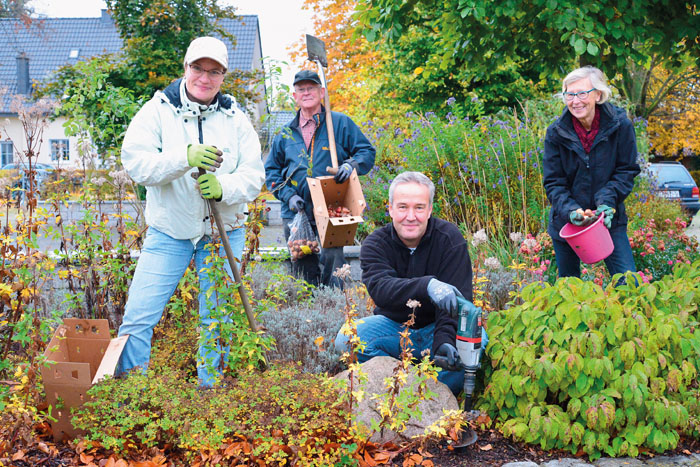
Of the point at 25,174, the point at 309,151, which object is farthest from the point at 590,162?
the point at 25,174

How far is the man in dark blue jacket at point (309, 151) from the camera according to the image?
4941 millimetres

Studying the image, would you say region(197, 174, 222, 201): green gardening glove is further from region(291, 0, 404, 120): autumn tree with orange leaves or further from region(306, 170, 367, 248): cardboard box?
region(291, 0, 404, 120): autumn tree with orange leaves

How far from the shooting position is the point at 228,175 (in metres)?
3.17

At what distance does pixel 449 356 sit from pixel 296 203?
7.01ft

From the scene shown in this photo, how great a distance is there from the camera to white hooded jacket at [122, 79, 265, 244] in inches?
121

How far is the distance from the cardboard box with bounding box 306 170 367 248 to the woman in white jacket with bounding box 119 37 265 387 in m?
1.31

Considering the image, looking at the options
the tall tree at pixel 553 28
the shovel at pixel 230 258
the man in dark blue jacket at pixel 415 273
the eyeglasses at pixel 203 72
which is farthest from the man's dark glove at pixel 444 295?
the tall tree at pixel 553 28

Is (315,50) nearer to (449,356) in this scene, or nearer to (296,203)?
(296,203)

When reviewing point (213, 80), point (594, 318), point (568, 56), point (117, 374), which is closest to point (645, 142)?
point (568, 56)

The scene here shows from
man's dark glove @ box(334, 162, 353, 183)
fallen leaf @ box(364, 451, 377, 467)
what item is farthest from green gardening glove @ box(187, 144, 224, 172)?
man's dark glove @ box(334, 162, 353, 183)

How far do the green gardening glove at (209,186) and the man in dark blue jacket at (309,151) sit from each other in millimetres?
1829

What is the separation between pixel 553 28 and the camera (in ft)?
20.0

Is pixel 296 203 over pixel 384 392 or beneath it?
over

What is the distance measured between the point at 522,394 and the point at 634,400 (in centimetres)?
49
